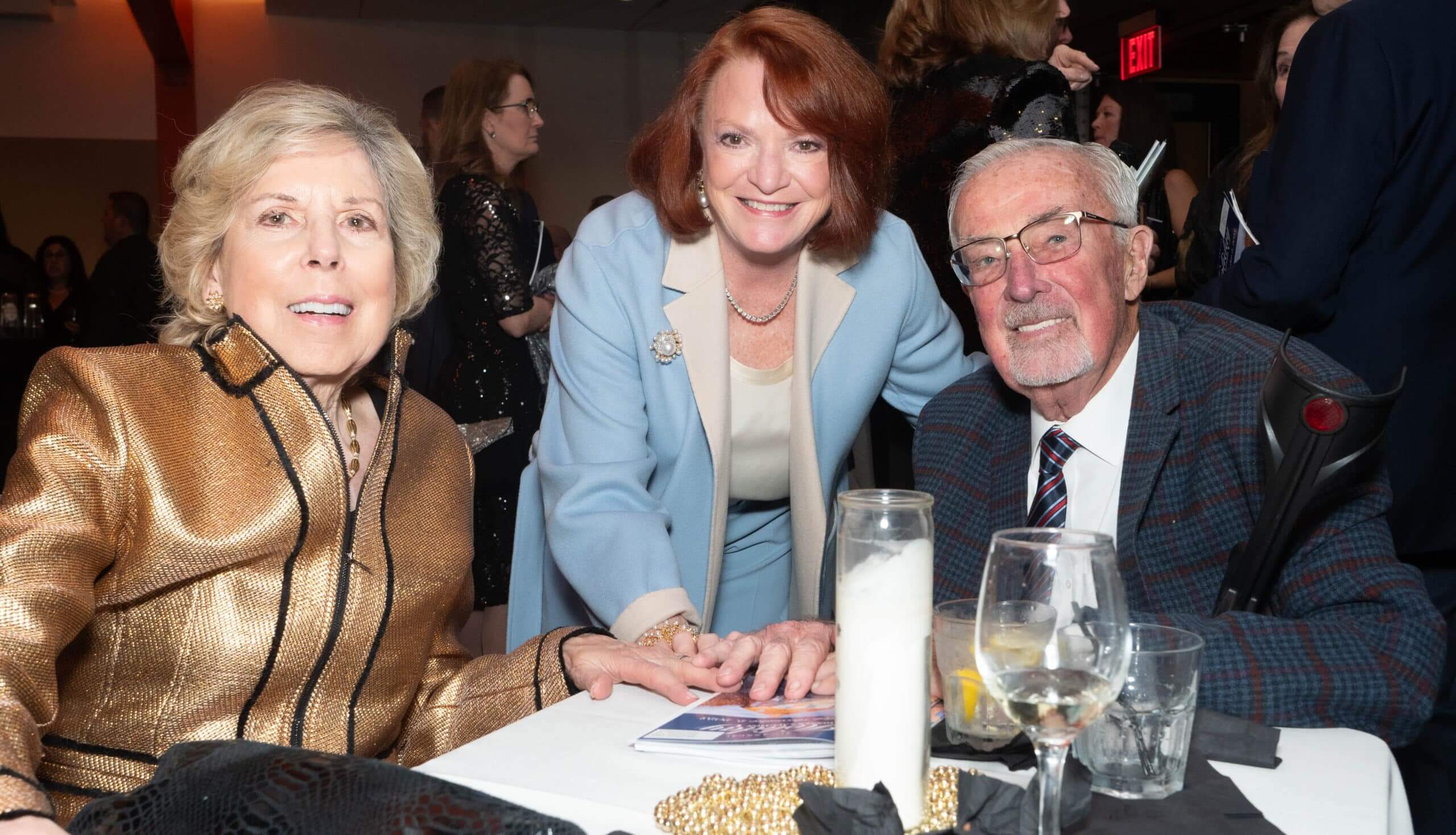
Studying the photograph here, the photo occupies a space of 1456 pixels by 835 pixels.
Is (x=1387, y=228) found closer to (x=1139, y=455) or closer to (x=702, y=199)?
Answer: (x=1139, y=455)

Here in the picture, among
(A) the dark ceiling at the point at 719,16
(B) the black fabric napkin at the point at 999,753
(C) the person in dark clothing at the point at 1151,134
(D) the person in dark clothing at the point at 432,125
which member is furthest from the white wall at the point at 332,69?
(B) the black fabric napkin at the point at 999,753

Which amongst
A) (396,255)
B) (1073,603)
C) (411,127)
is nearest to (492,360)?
(396,255)

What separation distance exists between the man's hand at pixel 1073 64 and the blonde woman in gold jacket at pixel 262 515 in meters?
1.64

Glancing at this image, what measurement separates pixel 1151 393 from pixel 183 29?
30.1 feet


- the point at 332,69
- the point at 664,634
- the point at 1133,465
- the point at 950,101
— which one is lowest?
the point at 664,634

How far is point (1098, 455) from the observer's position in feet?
5.91

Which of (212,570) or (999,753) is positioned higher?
(212,570)

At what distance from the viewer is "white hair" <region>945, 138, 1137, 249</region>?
73.9 inches

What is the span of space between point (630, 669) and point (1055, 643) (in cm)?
77

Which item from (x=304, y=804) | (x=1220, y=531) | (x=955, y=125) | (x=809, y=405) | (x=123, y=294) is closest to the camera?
(x=304, y=804)

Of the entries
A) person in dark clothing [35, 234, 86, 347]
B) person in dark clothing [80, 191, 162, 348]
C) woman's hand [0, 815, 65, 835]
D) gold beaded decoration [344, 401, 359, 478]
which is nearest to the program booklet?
woman's hand [0, 815, 65, 835]

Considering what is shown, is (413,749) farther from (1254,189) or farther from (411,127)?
(411,127)

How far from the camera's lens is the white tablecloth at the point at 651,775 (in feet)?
3.41

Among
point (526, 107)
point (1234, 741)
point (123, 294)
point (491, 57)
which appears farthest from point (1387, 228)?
point (491, 57)
